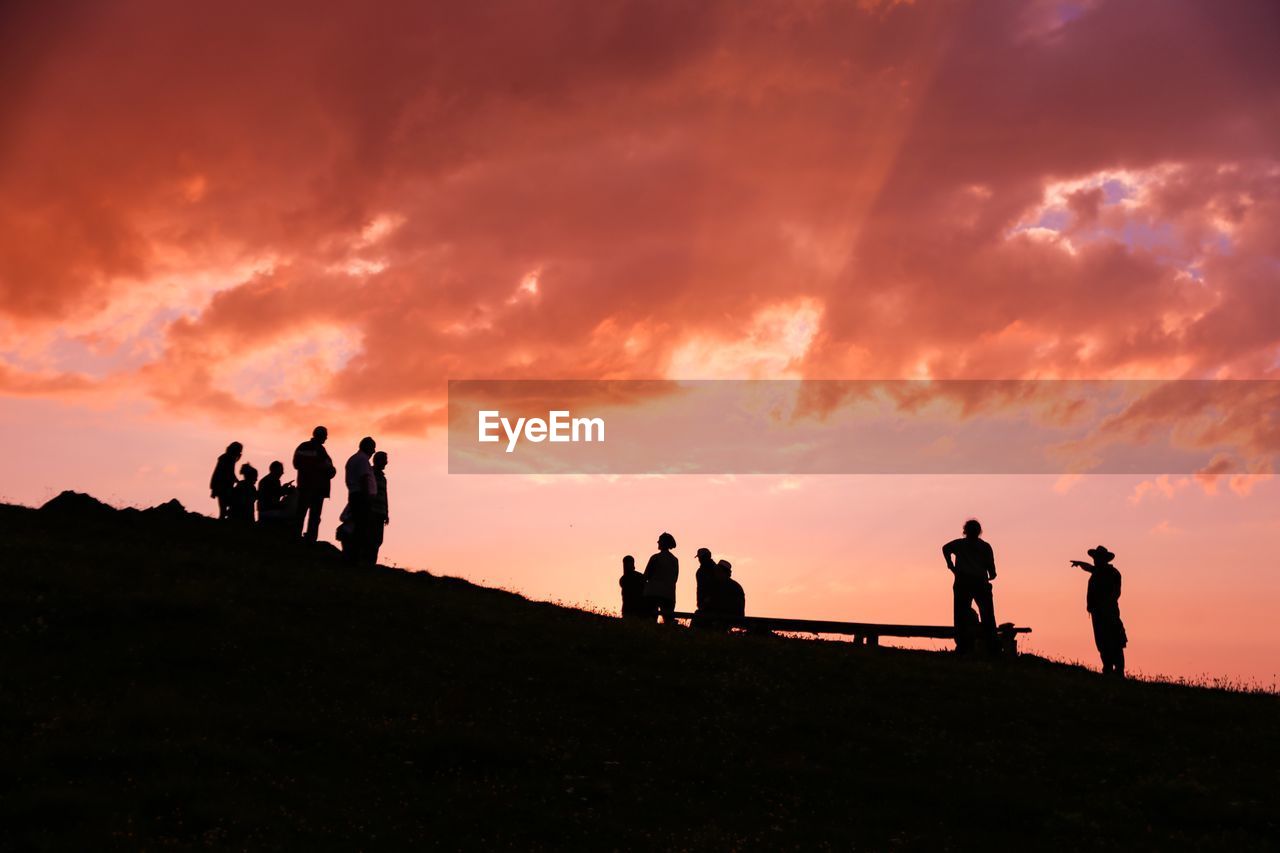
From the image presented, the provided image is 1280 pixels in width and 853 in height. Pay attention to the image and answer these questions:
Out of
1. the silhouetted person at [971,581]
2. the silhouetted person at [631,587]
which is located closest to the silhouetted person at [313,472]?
the silhouetted person at [631,587]

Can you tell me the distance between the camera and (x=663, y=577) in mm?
27094

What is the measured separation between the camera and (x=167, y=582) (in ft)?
74.8

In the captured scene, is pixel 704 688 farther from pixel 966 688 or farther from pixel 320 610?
pixel 320 610

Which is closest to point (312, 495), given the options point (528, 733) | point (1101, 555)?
point (528, 733)

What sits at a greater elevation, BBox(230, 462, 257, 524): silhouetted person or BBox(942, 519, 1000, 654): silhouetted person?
BBox(230, 462, 257, 524): silhouetted person

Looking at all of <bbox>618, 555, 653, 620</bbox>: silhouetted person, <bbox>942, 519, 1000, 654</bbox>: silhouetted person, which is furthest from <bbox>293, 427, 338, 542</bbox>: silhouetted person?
<bbox>942, 519, 1000, 654</bbox>: silhouetted person

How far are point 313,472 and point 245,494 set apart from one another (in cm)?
377

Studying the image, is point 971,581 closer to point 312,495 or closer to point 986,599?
point 986,599

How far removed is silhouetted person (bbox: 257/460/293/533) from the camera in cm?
2947

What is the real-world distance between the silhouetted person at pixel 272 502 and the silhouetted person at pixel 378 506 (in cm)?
328

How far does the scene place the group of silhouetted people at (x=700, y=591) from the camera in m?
27.0

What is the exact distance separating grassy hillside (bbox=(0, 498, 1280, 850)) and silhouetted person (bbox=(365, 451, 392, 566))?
2.25 metres

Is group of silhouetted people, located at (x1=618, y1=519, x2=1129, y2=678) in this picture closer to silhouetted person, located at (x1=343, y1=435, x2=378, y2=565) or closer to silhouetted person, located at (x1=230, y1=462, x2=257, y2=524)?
silhouetted person, located at (x1=343, y1=435, x2=378, y2=565)

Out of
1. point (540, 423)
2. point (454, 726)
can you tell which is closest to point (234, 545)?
point (540, 423)
